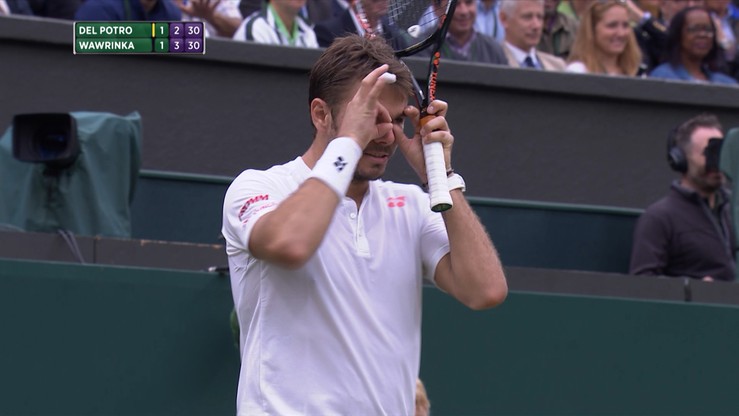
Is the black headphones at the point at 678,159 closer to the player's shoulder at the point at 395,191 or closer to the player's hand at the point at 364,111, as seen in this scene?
the player's shoulder at the point at 395,191

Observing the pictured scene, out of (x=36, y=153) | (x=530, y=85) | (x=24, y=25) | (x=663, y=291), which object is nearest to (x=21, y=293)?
(x=36, y=153)

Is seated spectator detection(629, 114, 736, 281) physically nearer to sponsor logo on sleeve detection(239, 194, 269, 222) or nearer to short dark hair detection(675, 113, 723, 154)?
short dark hair detection(675, 113, 723, 154)

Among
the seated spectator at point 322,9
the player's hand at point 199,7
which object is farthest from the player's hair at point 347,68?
the seated spectator at point 322,9

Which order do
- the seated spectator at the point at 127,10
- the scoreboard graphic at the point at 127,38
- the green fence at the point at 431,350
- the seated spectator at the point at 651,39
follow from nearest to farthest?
the scoreboard graphic at the point at 127,38 → the green fence at the point at 431,350 → the seated spectator at the point at 127,10 → the seated spectator at the point at 651,39

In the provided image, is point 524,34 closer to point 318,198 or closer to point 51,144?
point 51,144

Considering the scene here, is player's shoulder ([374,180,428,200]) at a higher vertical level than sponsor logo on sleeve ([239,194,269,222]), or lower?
higher

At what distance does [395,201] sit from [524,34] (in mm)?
4246

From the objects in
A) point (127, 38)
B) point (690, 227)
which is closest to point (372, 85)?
point (127, 38)

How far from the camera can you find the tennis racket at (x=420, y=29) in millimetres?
3004

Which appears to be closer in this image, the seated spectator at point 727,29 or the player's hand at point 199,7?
the player's hand at point 199,7

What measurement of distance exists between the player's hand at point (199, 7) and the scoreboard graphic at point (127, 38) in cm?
271

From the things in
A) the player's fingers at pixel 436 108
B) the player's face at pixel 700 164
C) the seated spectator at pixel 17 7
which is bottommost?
the player's fingers at pixel 436 108

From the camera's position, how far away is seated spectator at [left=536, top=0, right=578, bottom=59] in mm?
7641

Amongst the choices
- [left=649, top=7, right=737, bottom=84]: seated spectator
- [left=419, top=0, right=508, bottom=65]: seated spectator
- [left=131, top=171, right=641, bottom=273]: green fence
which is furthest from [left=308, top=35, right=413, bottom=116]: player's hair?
[left=649, top=7, right=737, bottom=84]: seated spectator
